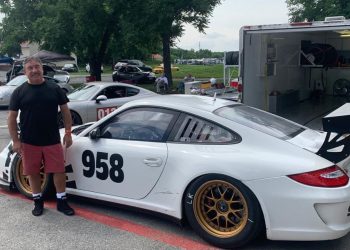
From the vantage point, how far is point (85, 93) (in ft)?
33.9

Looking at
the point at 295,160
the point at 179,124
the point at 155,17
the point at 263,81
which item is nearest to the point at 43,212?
the point at 179,124

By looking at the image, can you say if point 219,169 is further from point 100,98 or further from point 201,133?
point 100,98

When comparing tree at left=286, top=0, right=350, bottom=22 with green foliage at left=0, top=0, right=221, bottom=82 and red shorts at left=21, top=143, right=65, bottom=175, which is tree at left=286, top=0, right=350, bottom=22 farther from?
red shorts at left=21, top=143, right=65, bottom=175

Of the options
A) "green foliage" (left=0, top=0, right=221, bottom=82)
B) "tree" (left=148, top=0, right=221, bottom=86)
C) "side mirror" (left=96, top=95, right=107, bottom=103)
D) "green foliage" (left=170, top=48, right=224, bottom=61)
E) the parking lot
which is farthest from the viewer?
"green foliage" (left=170, top=48, right=224, bottom=61)

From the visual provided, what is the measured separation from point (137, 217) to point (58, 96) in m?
1.50

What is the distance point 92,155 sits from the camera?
4.37 metres

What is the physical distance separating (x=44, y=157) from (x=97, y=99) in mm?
5592

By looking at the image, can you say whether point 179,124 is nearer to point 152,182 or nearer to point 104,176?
point 152,182

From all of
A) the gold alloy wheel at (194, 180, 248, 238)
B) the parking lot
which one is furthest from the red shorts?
the gold alloy wheel at (194, 180, 248, 238)

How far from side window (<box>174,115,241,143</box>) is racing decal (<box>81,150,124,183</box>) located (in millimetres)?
660

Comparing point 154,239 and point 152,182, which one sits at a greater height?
point 152,182

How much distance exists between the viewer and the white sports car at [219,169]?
337 cm

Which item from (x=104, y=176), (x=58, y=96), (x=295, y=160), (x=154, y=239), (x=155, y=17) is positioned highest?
(x=155, y=17)

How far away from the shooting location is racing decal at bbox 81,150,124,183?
4.20m
